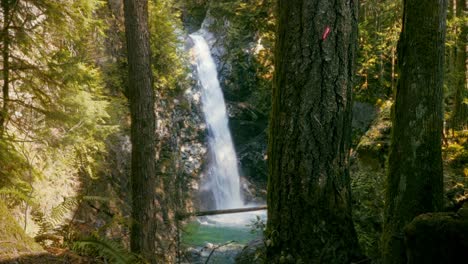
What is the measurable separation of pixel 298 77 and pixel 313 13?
17.6 inches

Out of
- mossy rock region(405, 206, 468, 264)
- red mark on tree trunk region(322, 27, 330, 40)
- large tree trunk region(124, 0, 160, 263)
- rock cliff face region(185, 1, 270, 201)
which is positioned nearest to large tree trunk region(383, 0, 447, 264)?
mossy rock region(405, 206, 468, 264)

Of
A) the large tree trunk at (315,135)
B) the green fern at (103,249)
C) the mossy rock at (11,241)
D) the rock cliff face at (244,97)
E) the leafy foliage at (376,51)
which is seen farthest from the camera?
the rock cliff face at (244,97)

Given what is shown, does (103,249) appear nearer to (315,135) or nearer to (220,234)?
(315,135)

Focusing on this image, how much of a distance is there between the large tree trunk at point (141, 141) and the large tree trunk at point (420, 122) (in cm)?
374

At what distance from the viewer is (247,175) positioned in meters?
19.3

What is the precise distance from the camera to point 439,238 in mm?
2287

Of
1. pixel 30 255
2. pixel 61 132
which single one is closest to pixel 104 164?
pixel 61 132

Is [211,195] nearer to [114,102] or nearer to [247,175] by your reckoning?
[247,175]

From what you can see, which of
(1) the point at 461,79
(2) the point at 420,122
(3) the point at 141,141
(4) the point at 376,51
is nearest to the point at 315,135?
(2) the point at 420,122

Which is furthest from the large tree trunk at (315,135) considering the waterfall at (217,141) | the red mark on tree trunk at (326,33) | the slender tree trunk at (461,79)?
the waterfall at (217,141)

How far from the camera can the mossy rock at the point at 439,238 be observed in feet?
7.34

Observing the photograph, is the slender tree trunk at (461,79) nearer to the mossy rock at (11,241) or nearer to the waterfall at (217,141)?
the mossy rock at (11,241)

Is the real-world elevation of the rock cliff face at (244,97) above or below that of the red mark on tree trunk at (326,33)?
above

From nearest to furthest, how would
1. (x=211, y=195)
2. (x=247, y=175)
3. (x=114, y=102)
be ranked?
(x=114, y=102), (x=211, y=195), (x=247, y=175)
